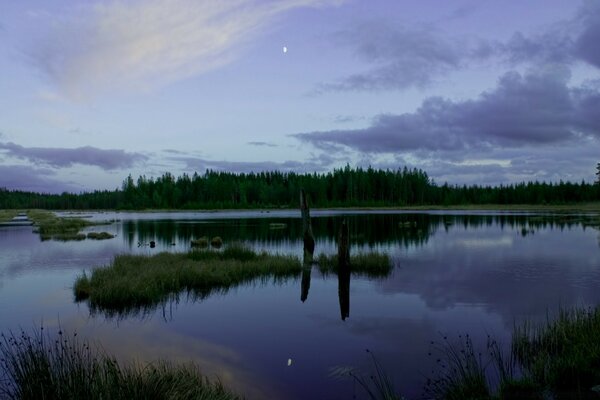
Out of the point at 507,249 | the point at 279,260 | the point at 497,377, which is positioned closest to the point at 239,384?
the point at 497,377

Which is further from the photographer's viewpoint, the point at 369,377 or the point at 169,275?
the point at 169,275

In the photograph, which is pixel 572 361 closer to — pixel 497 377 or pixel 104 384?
pixel 497 377

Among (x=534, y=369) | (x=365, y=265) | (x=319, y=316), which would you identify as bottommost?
(x=319, y=316)

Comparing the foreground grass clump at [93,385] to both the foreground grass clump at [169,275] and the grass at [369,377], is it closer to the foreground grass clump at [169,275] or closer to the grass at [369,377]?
the grass at [369,377]

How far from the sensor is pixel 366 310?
19.5m

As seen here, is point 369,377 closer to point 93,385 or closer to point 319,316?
point 93,385

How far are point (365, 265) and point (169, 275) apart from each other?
1227cm

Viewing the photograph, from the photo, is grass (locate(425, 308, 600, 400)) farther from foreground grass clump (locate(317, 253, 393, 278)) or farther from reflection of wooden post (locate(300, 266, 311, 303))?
foreground grass clump (locate(317, 253, 393, 278))

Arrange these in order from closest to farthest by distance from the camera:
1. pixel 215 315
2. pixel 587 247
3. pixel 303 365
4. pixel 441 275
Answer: pixel 303 365 < pixel 215 315 < pixel 441 275 < pixel 587 247

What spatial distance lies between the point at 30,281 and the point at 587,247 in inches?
1610

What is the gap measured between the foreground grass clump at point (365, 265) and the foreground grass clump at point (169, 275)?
6.08 ft

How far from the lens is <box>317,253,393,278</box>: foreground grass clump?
2915 centimetres

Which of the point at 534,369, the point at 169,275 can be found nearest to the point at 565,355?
the point at 534,369

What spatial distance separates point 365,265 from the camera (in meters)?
30.1
